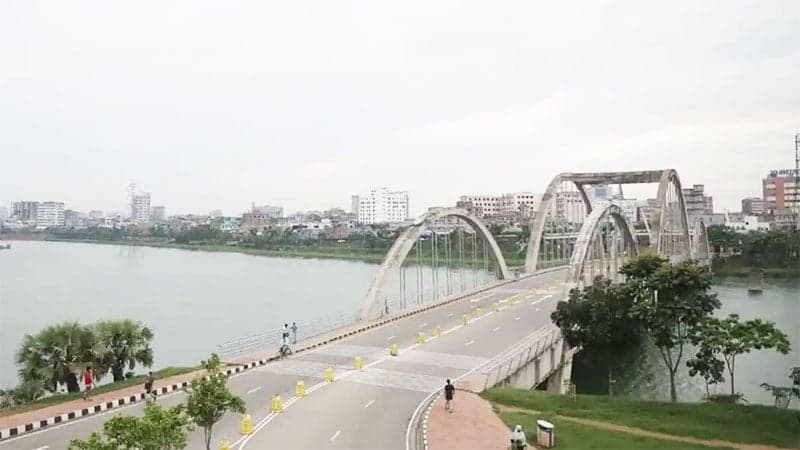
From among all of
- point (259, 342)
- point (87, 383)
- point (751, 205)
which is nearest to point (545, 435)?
point (87, 383)

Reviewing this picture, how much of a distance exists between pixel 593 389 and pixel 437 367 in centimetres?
908

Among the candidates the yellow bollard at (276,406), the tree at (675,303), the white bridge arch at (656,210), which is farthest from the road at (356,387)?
the white bridge arch at (656,210)

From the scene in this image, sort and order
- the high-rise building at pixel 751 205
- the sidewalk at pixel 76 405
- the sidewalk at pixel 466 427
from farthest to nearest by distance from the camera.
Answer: the high-rise building at pixel 751 205
the sidewalk at pixel 76 405
the sidewalk at pixel 466 427

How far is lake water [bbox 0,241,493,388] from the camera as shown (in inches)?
→ 1408

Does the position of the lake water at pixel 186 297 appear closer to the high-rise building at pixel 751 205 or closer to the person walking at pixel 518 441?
the person walking at pixel 518 441

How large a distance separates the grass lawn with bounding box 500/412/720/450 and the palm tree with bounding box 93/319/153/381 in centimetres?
1007

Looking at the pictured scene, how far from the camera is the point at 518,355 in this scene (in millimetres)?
22031

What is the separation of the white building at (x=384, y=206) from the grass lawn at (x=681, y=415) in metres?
172

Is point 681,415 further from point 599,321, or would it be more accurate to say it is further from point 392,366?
point 599,321

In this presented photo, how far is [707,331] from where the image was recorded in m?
18.6

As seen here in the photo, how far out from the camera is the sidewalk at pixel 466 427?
13719 mm

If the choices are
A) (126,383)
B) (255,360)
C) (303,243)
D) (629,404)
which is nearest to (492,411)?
(629,404)

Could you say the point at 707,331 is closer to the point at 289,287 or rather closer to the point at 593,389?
the point at 593,389

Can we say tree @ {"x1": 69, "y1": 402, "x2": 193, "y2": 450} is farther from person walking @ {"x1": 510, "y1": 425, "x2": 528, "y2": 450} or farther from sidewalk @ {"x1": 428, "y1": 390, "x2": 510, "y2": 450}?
person walking @ {"x1": 510, "y1": 425, "x2": 528, "y2": 450}
